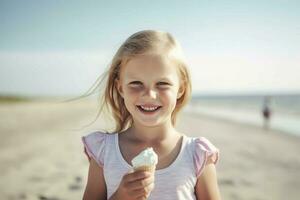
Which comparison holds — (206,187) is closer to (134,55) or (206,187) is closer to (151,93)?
(151,93)

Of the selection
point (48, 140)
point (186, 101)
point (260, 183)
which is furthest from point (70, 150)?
point (186, 101)

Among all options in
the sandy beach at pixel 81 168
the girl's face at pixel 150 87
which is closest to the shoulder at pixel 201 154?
the girl's face at pixel 150 87

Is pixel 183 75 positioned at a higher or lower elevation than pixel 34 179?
higher

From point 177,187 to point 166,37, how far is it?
0.86 m

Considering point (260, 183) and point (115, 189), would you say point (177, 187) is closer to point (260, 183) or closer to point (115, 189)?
point (115, 189)

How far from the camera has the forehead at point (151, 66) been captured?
2.42 metres

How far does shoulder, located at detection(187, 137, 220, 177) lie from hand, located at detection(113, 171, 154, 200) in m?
0.40

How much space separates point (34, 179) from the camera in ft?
22.8

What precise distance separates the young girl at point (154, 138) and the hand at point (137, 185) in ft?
0.25

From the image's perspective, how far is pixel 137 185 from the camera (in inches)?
84.4

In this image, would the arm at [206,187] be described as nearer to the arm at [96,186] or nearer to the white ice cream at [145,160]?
the white ice cream at [145,160]

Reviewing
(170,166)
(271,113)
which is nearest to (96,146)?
(170,166)

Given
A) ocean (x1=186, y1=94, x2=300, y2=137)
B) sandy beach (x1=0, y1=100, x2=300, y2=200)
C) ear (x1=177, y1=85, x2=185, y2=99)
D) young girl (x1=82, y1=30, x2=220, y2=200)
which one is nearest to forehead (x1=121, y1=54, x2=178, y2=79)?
young girl (x1=82, y1=30, x2=220, y2=200)

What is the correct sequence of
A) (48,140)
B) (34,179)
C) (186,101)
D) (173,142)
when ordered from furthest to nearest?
(48,140)
(34,179)
(186,101)
(173,142)
